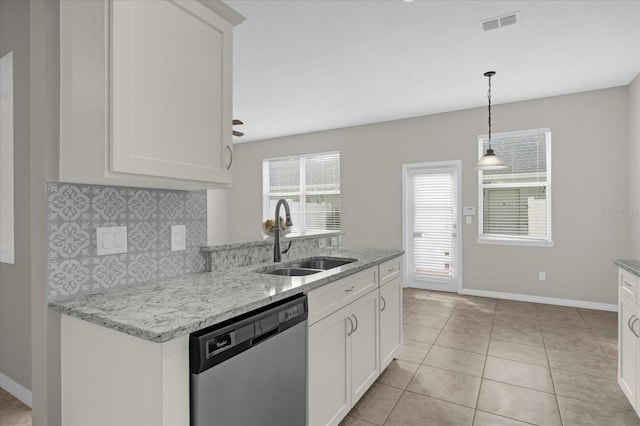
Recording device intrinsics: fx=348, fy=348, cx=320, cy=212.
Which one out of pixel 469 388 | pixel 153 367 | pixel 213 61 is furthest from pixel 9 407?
pixel 469 388

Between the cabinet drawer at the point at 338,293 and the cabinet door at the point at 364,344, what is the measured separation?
6 cm

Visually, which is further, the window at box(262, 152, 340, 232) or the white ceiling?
the window at box(262, 152, 340, 232)

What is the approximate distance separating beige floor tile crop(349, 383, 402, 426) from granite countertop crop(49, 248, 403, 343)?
948 mm

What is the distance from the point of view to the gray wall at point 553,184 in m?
4.25

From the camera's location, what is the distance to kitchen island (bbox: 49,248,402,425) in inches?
40.8

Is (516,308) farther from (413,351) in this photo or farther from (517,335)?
(413,351)

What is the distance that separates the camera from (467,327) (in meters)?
3.70

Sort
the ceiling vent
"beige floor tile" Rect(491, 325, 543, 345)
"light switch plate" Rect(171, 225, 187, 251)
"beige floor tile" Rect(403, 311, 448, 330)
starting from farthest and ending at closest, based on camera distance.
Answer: "beige floor tile" Rect(403, 311, 448, 330)
"beige floor tile" Rect(491, 325, 543, 345)
the ceiling vent
"light switch plate" Rect(171, 225, 187, 251)

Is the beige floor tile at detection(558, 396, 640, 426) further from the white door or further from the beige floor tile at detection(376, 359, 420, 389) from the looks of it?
the white door

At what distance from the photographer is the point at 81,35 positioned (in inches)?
48.3

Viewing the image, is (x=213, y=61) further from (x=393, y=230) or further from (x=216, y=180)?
(x=393, y=230)

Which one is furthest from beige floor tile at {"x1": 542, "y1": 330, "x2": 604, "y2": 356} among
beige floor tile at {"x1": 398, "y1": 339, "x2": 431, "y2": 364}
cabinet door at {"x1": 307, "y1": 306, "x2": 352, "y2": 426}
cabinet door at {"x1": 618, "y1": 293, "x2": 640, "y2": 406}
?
cabinet door at {"x1": 307, "y1": 306, "x2": 352, "y2": 426}

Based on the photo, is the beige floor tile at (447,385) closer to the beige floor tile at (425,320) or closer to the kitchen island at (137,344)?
the beige floor tile at (425,320)

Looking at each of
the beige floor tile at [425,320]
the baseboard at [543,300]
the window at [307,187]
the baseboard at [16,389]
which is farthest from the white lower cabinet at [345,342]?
the window at [307,187]
